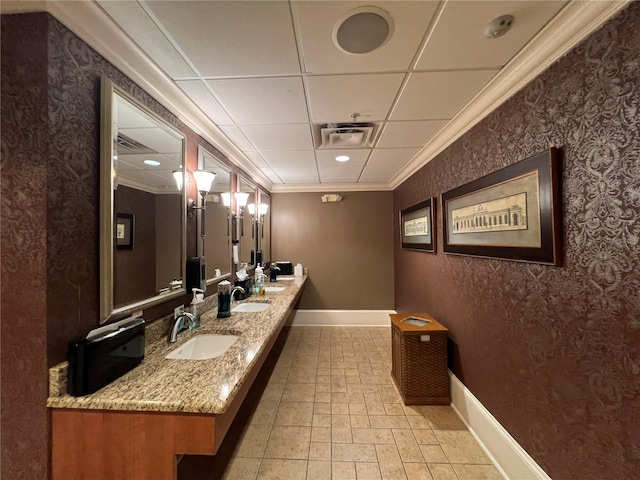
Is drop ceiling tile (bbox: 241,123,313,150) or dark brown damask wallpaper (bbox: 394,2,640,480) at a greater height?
drop ceiling tile (bbox: 241,123,313,150)

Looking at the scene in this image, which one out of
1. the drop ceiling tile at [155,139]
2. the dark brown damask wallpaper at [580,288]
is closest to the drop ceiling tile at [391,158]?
the dark brown damask wallpaper at [580,288]

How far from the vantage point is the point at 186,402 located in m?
1.00

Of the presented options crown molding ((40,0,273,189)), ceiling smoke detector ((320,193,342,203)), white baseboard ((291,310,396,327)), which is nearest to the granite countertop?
crown molding ((40,0,273,189))

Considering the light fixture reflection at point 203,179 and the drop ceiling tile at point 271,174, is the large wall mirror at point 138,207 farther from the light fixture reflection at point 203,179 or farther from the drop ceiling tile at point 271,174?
the drop ceiling tile at point 271,174

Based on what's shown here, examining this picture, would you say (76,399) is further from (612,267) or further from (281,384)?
(612,267)

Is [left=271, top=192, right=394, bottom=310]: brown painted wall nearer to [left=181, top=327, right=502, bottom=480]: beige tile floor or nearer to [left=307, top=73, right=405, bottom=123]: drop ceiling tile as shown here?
[left=181, top=327, right=502, bottom=480]: beige tile floor

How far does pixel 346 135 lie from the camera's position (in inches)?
91.3

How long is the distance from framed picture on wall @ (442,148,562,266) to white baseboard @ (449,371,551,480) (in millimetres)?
1135

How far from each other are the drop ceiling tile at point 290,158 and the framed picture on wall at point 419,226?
145 centimetres

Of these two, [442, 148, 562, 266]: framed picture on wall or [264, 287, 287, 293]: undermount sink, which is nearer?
[442, 148, 562, 266]: framed picture on wall

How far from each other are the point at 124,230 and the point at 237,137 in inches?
56.2

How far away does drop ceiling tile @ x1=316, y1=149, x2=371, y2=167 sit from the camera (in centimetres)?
276

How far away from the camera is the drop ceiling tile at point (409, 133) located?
2129mm

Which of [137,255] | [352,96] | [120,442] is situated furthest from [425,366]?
[137,255]
